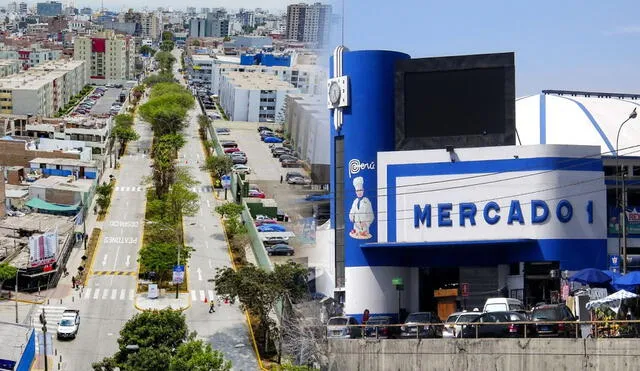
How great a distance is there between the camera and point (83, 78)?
16062 cm

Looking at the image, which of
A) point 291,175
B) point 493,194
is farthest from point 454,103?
point 291,175

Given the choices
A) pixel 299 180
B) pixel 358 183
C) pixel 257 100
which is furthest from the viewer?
pixel 257 100

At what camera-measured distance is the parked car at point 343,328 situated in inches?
1045

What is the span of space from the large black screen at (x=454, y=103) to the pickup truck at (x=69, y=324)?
16428 millimetres

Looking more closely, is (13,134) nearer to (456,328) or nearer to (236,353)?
(236,353)

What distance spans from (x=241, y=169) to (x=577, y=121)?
38498 mm

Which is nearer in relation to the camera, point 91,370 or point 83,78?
point 91,370

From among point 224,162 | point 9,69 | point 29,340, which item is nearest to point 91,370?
point 29,340

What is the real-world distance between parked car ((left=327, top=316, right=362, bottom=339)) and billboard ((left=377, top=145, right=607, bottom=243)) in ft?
14.3

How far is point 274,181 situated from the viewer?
7388 centimetres

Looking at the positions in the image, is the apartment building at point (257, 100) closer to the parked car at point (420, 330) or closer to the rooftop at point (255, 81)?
the rooftop at point (255, 81)

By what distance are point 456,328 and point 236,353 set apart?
57.6 ft

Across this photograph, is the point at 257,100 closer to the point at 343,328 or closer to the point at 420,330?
the point at 343,328

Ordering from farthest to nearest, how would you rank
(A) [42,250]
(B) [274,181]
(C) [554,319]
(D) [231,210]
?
(B) [274,181] < (D) [231,210] < (A) [42,250] < (C) [554,319]
